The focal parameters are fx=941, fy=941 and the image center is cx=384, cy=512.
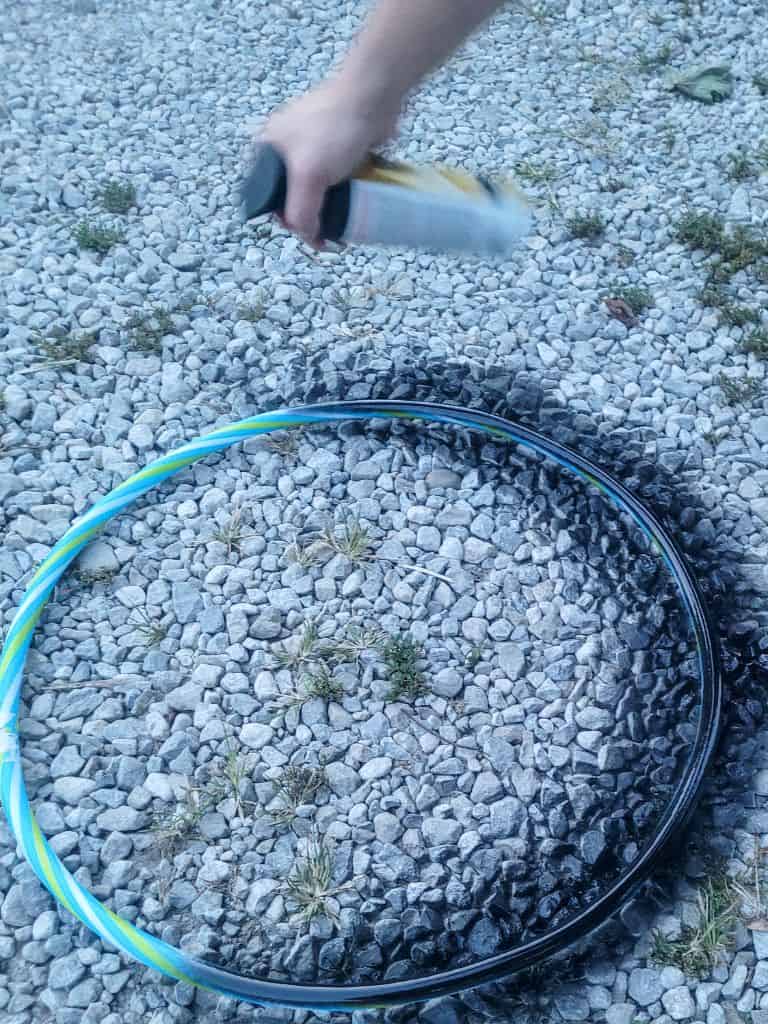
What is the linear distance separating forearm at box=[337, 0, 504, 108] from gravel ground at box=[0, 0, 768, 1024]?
1396mm

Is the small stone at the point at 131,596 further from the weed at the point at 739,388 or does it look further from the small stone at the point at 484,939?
the weed at the point at 739,388

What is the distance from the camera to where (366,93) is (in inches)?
74.6

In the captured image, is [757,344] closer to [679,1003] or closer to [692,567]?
[692,567]

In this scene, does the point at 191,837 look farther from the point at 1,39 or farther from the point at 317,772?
the point at 1,39

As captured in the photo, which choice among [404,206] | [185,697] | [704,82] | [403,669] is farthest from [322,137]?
[704,82]

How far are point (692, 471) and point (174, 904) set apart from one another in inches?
80.9

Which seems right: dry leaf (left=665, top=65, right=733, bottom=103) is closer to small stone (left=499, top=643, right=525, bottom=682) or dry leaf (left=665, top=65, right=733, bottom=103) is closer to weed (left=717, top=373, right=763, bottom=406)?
weed (left=717, top=373, right=763, bottom=406)

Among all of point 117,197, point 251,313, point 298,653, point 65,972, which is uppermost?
point 117,197

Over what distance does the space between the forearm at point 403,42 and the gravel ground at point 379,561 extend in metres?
1.40

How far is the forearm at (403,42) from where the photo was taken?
72.1 inches

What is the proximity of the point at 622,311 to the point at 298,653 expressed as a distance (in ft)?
6.11

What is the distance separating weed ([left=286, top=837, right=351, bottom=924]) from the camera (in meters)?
2.29

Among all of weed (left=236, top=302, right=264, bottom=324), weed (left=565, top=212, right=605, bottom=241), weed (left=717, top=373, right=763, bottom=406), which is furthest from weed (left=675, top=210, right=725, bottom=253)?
weed (left=236, top=302, right=264, bottom=324)

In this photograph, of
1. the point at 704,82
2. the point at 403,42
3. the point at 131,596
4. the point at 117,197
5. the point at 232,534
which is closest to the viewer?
the point at 403,42
